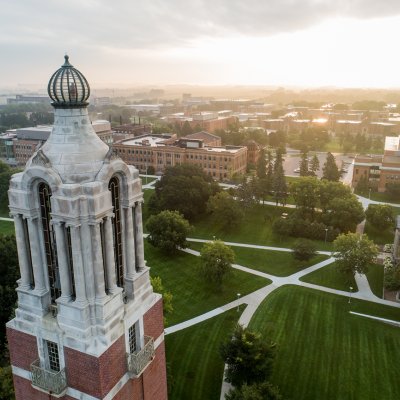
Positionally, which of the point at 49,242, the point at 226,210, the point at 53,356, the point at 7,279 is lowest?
the point at 226,210

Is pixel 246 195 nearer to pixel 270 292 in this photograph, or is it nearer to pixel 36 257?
pixel 270 292

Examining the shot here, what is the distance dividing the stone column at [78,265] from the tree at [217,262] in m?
33.1

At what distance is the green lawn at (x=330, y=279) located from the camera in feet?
164

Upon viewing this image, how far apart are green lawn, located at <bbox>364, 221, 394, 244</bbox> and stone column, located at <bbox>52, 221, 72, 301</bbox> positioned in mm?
59664

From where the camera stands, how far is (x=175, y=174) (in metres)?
76.6

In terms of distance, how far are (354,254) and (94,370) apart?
39.9 m

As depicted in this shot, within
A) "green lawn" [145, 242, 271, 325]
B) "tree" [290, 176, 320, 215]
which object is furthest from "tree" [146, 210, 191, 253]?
"tree" [290, 176, 320, 215]

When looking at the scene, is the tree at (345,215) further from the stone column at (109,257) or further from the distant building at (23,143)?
the distant building at (23,143)

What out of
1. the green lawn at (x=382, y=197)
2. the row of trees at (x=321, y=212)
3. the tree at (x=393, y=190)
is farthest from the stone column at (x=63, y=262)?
the tree at (x=393, y=190)

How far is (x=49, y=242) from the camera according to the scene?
16.1 metres

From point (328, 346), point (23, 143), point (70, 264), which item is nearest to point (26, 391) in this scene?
point (70, 264)

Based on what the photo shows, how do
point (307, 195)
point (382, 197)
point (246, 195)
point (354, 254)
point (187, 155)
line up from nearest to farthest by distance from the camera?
1. point (354, 254)
2. point (307, 195)
3. point (246, 195)
4. point (382, 197)
5. point (187, 155)

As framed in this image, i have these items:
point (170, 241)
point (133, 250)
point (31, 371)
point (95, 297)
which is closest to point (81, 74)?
point (133, 250)

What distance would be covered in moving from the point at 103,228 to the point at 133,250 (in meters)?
2.17
